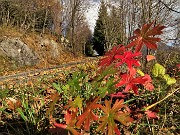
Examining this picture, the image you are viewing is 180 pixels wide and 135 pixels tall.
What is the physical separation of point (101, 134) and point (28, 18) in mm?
25474

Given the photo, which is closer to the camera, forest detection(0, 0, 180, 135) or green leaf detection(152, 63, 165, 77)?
forest detection(0, 0, 180, 135)

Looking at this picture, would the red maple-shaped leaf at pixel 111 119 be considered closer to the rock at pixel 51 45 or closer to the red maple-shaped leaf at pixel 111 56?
the red maple-shaped leaf at pixel 111 56

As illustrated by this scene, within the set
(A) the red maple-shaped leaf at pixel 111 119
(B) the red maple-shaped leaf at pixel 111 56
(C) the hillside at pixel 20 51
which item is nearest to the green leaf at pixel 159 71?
(B) the red maple-shaped leaf at pixel 111 56

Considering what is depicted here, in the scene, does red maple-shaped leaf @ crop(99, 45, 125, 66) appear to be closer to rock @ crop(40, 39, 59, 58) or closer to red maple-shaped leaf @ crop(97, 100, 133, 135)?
red maple-shaped leaf @ crop(97, 100, 133, 135)

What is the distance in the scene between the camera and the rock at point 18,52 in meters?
19.6

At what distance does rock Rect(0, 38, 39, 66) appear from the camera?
19647mm

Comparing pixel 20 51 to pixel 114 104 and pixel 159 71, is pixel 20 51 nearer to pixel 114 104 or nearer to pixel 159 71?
pixel 159 71

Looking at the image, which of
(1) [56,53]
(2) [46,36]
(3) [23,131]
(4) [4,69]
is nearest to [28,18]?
(2) [46,36]

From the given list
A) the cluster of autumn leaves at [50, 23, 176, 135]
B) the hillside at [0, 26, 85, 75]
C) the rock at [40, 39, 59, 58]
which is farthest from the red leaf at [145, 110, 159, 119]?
the rock at [40, 39, 59, 58]

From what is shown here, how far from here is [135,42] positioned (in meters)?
1.28

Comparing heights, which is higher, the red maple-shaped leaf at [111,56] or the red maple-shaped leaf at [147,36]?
the red maple-shaped leaf at [147,36]

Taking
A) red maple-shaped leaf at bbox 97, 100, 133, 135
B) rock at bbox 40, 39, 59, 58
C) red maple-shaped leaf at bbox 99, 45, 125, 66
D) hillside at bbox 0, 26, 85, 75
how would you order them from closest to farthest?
red maple-shaped leaf at bbox 97, 100, 133, 135 < red maple-shaped leaf at bbox 99, 45, 125, 66 < hillside at bbox 0, 26, 85, 75 < rock at bbox 40, 39, 59, 58

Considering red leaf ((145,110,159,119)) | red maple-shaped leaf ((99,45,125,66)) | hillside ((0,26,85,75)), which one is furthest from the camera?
hillside ((0,26,85,75))

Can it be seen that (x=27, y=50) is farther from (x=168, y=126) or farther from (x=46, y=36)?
(x=168, y=126)
